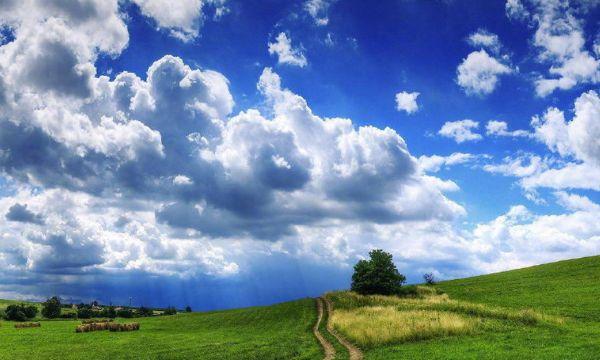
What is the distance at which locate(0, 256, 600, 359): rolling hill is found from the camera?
32.7 meters

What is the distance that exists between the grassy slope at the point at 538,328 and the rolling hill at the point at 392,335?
0.25ft

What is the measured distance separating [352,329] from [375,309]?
48.0 feet

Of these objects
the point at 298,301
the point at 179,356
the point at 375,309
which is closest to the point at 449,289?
the point at 298,301

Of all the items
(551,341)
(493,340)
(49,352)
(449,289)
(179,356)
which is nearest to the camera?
(551,341)

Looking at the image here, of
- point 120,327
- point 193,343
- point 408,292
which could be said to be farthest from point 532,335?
point 120,327

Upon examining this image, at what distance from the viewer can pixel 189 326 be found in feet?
238

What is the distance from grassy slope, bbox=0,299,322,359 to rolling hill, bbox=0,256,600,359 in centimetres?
10

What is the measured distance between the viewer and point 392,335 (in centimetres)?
4053

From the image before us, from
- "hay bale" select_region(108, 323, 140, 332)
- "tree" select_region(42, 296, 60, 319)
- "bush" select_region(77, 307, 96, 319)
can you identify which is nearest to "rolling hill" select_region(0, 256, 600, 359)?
"hay bale" select_region(108, 323, 140, 332)

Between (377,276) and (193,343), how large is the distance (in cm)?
4772

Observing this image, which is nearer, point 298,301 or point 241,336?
point 241,336

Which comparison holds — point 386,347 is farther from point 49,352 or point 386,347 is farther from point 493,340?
point 49,352

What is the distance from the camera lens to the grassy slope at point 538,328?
29547mm

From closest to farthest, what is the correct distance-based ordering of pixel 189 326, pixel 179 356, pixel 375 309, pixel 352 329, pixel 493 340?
pixel 493 340 < pixel 179 356 < pixel 352 329 < pixel 375 309 < pixel 189 326
